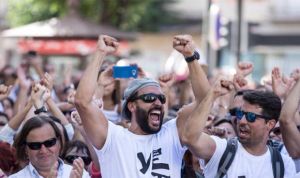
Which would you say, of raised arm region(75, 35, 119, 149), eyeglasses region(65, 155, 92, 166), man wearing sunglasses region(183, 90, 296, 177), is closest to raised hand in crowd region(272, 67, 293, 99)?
man wearing sunglasses region(183, 90, 296, 177)

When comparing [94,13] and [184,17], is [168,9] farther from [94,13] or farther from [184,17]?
[94,13]

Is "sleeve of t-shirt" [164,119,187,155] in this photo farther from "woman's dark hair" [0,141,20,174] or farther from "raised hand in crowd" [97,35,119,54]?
"woman's dark hair" [0,141,20,174]

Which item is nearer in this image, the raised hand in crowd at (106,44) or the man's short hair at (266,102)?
the raised hand in crowd at (106,44)

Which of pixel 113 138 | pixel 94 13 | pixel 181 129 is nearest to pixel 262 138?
pixel 181 129

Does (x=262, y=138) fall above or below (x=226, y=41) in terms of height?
below

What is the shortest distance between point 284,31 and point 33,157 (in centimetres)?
3252

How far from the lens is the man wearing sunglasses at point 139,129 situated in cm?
646

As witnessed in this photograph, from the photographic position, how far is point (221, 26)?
16.6 metres

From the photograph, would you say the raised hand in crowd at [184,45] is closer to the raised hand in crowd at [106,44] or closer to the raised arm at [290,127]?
the raised hand in crowd at [106,44]

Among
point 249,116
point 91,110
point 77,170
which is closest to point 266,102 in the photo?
point 249,116

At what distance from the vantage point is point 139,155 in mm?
6480

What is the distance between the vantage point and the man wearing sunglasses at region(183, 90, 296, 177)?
21.1 ft

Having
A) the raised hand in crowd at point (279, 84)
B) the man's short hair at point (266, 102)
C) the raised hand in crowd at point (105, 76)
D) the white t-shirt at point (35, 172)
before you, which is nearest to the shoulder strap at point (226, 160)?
the man's short hair at point (266, 102)

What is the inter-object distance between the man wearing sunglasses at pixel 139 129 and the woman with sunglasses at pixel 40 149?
0.95ft
